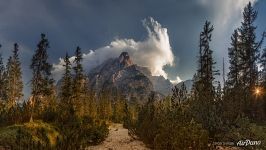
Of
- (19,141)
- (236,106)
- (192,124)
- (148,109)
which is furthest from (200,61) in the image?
(19,141)

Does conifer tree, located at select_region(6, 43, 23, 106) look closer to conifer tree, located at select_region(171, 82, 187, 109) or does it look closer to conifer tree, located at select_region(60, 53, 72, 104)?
conifer tree, located at select_region(60, 53, 72, 104)

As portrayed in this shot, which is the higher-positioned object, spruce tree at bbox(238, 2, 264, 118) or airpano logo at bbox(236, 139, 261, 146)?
spruce tree at bbox(238, 2, 264, 118)

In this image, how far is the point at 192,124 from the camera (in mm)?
15648

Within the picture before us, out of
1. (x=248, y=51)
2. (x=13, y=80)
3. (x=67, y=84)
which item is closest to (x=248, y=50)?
(x=248, y=51)

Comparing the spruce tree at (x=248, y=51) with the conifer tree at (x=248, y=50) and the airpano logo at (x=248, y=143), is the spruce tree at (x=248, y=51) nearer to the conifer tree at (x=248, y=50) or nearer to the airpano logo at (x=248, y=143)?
the conifer tree at (x=248, y=50)

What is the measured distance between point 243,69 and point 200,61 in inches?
312

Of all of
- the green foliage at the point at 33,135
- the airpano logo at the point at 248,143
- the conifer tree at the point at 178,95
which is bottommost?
the green foliage at the point at 33,135

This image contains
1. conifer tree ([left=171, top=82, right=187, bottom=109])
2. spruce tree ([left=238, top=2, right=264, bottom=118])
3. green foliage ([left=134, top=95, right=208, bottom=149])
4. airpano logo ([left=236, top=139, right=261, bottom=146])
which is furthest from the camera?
spruce tree ([left=238, top=2, right=264, bottom=118])

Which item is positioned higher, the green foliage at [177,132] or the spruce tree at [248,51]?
the spruce tree at [248,51]

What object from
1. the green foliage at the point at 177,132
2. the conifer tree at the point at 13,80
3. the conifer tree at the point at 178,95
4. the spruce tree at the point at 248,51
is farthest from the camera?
the conifer tree at the point at 13,80

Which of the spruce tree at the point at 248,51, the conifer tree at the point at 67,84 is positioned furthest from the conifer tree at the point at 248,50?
the conifer tree at the point at 67,84

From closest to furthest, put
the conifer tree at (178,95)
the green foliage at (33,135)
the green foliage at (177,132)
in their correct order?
1. the green foliage at (177,132)
2. the green foliage at (33,135)
3. the conifer tree at (178,95)

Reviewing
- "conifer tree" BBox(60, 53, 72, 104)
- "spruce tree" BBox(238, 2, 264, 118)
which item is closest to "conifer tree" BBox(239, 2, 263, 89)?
"spruce tree" BBox(238, 2, 264, 118)

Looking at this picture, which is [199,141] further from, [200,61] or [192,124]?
[200,61]
